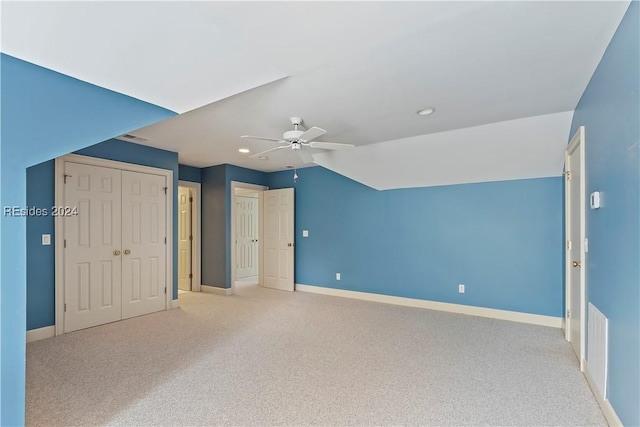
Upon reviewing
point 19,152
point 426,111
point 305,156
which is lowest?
point 19,152

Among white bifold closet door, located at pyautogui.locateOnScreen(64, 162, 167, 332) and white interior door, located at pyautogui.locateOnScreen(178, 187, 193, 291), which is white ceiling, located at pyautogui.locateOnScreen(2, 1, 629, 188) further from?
white interior door, located at pyautogui.locateOnScreen(178, 187, 193, 291)

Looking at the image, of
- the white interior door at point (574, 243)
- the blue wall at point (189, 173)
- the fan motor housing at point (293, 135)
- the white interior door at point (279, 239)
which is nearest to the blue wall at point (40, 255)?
the blue wall at point (189, 173)

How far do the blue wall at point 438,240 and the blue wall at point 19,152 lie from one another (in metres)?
4.27

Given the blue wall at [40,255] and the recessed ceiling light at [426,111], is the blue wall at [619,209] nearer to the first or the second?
the recessed ceiling light at [426,111]

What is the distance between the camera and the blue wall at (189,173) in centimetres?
581

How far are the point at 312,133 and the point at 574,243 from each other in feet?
9.32

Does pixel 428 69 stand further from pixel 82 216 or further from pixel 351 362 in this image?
pixel 82 216

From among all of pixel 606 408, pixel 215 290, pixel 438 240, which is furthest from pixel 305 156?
pixel 606 408

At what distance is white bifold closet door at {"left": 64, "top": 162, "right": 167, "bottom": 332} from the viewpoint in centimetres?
381

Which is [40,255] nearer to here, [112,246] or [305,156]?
[112,246]

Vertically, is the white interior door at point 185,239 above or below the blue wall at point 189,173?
below

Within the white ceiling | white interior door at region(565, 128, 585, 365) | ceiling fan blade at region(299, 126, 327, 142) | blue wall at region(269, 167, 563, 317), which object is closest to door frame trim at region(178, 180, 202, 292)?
blue wall at region(269, 167, 563, 317)

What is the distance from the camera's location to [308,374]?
8.89 ft

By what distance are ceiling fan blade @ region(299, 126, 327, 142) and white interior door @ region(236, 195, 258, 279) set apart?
476cm
